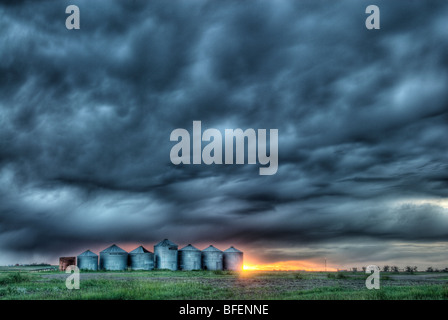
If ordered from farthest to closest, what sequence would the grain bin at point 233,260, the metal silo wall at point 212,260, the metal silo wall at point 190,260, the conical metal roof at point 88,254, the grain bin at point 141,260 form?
the grain bin at point 233,260
the metal silo wall at point 212,260
the metal silo wall at point 190,260
the conical metal roof at point 88,254
the grain bin at point 141,260

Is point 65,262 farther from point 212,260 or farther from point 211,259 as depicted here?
point 212,260

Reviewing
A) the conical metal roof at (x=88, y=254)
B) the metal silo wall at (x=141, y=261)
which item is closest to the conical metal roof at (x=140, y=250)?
the metal silo wall at (x=141, y=261)

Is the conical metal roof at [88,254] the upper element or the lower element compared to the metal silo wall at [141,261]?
upper

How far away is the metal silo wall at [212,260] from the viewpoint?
81.8 meters

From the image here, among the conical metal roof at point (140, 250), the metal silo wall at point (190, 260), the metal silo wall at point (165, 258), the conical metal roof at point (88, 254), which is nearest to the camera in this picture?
the conical metal roof at point (88, 254)

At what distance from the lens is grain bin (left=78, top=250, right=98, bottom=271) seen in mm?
77562

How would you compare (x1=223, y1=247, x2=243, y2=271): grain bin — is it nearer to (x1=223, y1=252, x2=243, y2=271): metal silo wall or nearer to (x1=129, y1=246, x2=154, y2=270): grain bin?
(x1=223, y1=252, x2=243, y2=271): metal silo wall

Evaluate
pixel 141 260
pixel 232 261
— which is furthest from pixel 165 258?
pixel 232 261

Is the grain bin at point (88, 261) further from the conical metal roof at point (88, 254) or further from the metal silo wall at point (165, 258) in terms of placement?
the metal silo wall at point (165, 258)

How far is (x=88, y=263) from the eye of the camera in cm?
7788

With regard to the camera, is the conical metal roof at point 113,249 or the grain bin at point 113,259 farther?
the conical metal roof at point 113,249

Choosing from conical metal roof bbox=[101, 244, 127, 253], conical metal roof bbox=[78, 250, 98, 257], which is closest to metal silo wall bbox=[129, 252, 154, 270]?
conical metal roof bbox=[101, 244, 127, 253]
